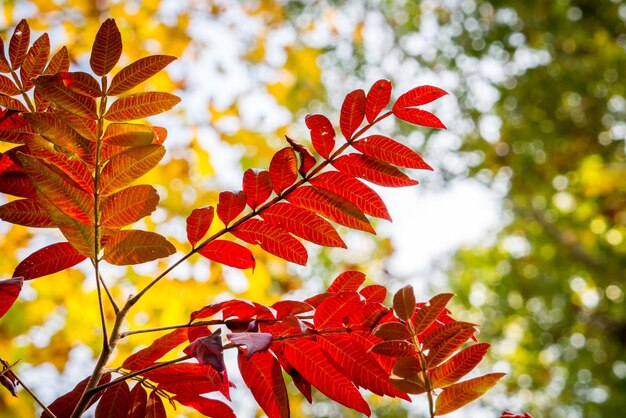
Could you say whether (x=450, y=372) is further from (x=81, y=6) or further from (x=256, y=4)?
(x=256, y=4)

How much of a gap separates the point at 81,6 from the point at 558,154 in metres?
3.25

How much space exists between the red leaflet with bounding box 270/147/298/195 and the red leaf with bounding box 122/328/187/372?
0.14 m

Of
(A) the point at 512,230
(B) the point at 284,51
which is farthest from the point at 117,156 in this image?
(A) the point at 512,230

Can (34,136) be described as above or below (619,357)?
below

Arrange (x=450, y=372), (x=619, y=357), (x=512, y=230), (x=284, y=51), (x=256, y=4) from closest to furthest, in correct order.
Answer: (x=450, y=372) < (x=284, y=51) < (x=256, y=4) < (x=619, y=357) < (x=512, y=230)

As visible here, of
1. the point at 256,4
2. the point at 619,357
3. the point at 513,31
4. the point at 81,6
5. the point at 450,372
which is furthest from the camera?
the point at 513,31

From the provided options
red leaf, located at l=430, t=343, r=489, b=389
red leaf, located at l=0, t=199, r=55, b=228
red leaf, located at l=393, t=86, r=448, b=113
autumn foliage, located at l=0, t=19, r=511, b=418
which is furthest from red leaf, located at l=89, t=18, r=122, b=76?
red leaf, located at l=430, t=343, r=489, b=389

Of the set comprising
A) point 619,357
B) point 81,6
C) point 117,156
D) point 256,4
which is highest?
point 256,4

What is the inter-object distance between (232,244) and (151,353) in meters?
0.10

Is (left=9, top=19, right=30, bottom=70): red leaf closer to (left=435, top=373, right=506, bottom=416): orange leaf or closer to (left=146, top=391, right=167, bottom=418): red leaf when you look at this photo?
(left=146, top=391, right=167, bottom=418): red leaf

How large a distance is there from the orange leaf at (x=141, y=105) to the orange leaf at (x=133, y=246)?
92 mm

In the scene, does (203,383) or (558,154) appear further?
(558,154)

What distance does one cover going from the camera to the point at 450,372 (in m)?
→ 0.42

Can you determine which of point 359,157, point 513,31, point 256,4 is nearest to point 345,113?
point 359,157
